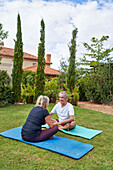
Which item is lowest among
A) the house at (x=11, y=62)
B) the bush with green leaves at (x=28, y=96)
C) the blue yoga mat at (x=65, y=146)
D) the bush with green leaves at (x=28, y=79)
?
the blue yoga mat at (x=65, y=146)

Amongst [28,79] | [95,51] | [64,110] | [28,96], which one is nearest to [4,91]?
[28,96]

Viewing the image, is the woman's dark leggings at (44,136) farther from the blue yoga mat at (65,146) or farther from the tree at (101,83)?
the tree at (101,83)

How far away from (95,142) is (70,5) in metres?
8.62

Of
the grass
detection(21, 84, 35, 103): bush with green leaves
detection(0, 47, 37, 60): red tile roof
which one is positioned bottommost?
the grass

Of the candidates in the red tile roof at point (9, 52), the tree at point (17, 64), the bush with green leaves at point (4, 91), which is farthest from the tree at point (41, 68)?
the red tile roof at point (9, 52)

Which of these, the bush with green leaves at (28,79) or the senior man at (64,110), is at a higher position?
the bush with green leaves at (28,79)

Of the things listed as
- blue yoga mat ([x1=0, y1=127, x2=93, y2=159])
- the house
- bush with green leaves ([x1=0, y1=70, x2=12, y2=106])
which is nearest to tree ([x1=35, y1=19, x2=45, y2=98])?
bush with green leaves ([x1=0, y1=70, x2=12, y2=106])

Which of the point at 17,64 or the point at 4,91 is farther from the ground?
the point at 17,64

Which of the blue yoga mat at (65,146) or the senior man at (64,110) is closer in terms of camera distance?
the blue yoga mat at (65,146)

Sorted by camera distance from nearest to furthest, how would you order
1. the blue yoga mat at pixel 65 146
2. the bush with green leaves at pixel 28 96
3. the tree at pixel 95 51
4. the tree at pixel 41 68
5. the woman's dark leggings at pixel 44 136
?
the blue yoga mat at pixel 65 146 → the woman's dark leggings at pixel 44 136 → the tree at pixel 41 68 → the bush with green leaves at pixel 28 96 → the tree at pixel 95 51

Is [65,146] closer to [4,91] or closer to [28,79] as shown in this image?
[4,91]

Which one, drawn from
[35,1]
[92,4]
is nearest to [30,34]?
[35,1]

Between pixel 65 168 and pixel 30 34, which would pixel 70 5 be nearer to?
pixel 30 34

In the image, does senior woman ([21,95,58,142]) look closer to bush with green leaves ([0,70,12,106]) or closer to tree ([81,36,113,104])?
bush with green leaves ([0,70,12,106])
